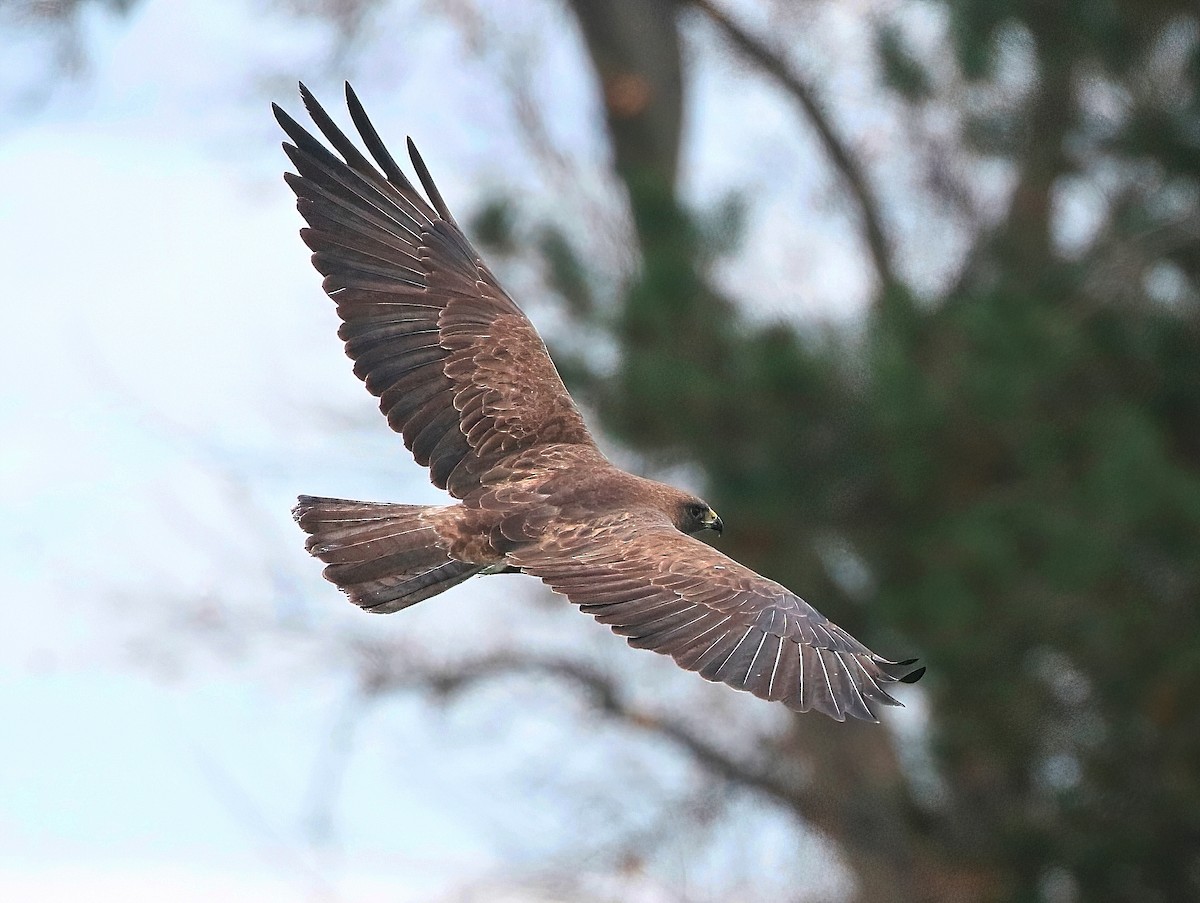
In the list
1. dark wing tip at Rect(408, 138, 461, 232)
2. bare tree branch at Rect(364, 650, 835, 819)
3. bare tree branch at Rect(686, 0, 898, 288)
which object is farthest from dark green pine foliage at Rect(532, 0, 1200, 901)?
dark wing tip at Rect(408, 138, 461, 232)

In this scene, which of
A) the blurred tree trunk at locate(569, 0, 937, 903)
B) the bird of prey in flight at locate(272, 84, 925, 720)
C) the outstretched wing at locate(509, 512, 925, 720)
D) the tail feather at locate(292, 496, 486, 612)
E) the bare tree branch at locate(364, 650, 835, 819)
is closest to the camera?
the outstretched wing at locate(509, 512, 925, 720)

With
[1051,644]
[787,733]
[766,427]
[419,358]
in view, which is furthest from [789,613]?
[787,733]

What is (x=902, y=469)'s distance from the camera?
11.2 metres

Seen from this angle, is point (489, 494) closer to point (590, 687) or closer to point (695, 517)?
point (695, 517)

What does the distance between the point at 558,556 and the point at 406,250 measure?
1.40 meters

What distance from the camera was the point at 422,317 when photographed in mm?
5816

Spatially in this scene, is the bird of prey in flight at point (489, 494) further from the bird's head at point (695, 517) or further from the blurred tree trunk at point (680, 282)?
the blurred tree trunk at point (680, 282)

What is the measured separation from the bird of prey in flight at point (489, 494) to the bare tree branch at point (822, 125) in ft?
30.2

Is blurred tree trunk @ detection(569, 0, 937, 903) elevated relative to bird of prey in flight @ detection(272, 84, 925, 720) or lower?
elevated

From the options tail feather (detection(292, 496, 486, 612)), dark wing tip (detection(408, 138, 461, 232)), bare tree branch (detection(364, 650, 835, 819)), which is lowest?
tail feather (detection(292, 496, 486, 612))

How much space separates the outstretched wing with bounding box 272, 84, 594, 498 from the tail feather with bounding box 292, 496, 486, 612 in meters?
0.33

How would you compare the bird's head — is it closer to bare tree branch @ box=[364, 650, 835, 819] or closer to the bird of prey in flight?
the bird of prey in flight

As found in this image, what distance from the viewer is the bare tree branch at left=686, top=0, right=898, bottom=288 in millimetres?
14867

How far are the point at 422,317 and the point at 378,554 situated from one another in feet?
3.01
